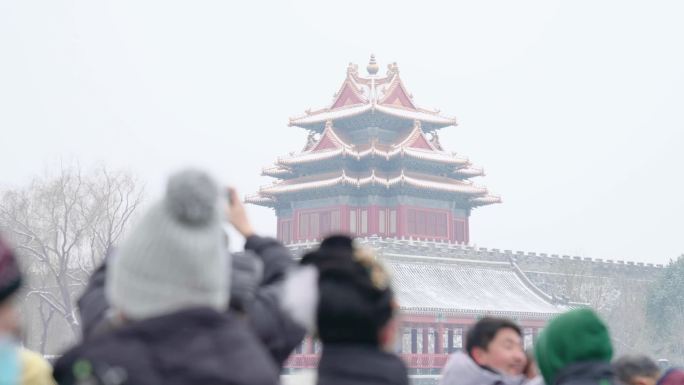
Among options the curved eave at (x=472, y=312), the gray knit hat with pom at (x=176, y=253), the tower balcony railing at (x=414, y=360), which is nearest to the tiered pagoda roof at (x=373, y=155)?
the curved eave at (x=472, y=312)

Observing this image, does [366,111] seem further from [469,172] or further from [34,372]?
[34,372]

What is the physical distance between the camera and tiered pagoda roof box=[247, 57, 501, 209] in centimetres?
3572

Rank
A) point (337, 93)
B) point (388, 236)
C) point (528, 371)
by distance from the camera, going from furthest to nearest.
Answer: point (337, 93)
point (388, 236)
point (528, 371)

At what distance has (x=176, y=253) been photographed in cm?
192

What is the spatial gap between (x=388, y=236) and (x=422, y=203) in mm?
2019

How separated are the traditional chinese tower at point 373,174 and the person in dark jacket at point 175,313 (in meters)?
33.0

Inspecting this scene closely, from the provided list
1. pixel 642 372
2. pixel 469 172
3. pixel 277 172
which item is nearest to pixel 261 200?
pixel 277 172

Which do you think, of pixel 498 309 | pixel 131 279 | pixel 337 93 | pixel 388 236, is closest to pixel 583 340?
pixel 131 279

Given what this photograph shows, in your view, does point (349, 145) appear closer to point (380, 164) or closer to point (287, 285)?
point (380, 164)

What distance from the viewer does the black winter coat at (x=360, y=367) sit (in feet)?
7.88

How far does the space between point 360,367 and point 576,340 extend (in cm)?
106

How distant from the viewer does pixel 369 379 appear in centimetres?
240

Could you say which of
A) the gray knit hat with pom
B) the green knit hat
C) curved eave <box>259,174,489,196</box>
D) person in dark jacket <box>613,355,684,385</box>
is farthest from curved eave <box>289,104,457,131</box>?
the gray knit hat with pom

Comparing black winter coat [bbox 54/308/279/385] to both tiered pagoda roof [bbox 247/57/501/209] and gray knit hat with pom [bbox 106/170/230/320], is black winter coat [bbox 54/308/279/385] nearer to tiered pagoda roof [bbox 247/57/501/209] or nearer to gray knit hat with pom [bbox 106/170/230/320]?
gray knit hat with pom [bbox 106/170/230/320]
